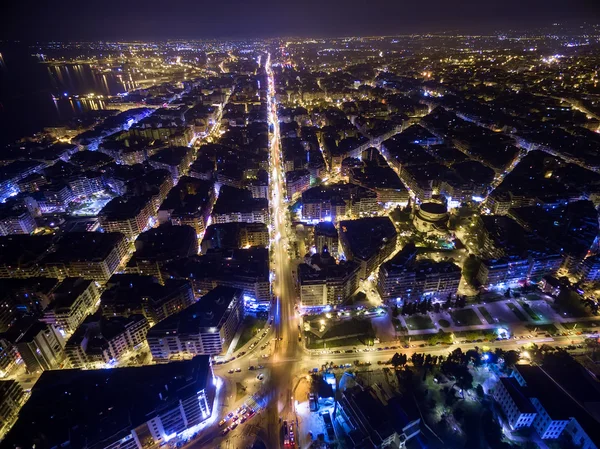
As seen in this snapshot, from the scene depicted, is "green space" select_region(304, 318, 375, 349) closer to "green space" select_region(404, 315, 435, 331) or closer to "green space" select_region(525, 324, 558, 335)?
"green space" select_region(404, 315, 435, 331)

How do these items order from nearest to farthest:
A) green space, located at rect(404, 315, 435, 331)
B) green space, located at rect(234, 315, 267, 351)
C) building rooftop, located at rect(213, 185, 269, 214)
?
green space, located at rect(234, 315, 267, 351)
green space, located at rect(404, 315, 435, 331)
building rooftop, located at rect(213, 185, 269, 214)

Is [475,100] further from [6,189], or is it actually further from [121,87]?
[121,87]

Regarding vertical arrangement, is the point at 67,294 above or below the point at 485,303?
above

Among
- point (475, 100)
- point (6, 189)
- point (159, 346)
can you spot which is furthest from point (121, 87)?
point (159, 346)

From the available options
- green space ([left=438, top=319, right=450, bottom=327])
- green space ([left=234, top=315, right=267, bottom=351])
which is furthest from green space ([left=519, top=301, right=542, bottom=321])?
green space ([left=234, top=315, right=267, bottom=351])

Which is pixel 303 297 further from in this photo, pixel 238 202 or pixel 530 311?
pixel 530 311

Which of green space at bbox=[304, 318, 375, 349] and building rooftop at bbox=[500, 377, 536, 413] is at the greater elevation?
building rooftop at bbox=[500, 377, 536, 413]

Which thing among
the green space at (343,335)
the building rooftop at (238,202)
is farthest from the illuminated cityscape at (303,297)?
the building rooftop at (238,202)
